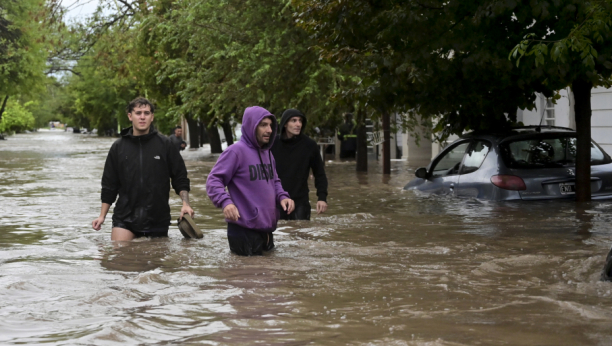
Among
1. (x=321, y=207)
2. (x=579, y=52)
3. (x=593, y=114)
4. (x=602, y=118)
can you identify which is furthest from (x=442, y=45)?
(x=593, y=114)

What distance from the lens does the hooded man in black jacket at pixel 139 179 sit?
29.4ft

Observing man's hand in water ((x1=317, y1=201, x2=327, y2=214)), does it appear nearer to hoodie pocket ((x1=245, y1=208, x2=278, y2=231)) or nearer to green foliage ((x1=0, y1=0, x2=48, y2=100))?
hoodie pocket ((x1=245, y1=208, x2=278, y2=231))

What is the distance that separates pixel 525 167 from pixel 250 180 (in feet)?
17.9

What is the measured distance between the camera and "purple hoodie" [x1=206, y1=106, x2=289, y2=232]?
8.06 meters

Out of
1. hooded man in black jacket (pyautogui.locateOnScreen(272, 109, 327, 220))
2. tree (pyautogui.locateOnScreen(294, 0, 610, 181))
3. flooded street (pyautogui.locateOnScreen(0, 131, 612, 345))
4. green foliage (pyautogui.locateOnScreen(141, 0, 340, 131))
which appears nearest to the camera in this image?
flooded street (pyautogui.locateOnScreen(0, 131, 612, 345))

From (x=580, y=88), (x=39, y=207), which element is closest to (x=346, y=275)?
(x=580, y=88)

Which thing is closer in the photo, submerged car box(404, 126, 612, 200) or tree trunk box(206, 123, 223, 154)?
Result: submerged car box(404, 126, 612, 200)

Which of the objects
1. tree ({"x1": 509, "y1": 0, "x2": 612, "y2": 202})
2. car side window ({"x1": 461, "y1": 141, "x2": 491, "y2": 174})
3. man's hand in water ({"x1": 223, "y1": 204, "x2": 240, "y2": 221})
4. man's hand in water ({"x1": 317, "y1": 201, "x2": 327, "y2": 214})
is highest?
tree ({"x1": 509, "y1": 0, "x2": 612, "y2": 202})

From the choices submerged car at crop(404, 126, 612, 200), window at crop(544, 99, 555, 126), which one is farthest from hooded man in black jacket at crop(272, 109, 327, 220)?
window at crop(544, 99, 555, 126)

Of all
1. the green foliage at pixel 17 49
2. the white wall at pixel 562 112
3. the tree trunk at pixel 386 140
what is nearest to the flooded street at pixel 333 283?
the white wall at pixel 562 112

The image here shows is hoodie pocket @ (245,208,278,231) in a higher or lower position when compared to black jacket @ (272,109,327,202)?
lower

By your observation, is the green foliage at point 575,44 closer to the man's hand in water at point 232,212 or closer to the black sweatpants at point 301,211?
the black sweatpants at point 301,211

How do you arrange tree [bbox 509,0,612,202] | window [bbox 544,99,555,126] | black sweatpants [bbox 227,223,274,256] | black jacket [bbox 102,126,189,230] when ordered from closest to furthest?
black sweatpants [bbox 227,223,274,256] < black jacket [bbox 102,126,189,230] < tree [bbox 509,0,612,202] < window [bbox 544,99,555,126]

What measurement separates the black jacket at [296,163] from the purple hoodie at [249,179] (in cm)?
181
